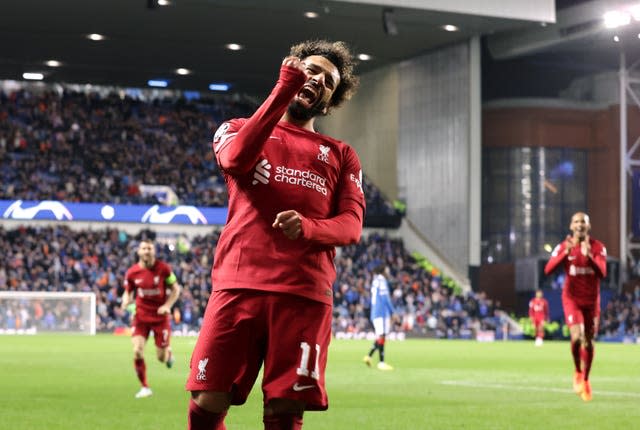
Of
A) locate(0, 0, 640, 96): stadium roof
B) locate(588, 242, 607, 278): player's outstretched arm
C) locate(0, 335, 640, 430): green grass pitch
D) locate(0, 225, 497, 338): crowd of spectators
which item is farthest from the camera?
locate(0, 225, 497, 338): crowd of spectators

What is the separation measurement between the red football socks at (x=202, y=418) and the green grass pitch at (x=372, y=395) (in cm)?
731

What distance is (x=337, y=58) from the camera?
594 centimetres

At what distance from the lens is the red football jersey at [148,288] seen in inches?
717

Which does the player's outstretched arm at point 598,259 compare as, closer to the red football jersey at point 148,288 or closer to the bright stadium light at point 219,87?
the red football jersey at point 148,288

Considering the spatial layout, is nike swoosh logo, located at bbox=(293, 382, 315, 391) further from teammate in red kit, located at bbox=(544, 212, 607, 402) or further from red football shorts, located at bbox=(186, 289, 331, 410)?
teammate in red kit, located at bbox=(544, 212, 607, 402)

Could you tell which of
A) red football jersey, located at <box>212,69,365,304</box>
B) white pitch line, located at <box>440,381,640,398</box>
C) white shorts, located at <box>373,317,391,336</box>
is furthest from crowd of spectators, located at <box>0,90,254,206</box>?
red football jersey, located at <box>212,69,365,304</box>

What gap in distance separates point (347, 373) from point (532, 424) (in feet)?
33.8

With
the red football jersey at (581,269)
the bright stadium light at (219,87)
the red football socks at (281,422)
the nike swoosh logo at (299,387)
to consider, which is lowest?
the red football socks at (281,422)

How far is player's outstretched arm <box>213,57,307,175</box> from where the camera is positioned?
515cm

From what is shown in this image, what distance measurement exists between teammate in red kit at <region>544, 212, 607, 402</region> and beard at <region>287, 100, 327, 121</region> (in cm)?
1143

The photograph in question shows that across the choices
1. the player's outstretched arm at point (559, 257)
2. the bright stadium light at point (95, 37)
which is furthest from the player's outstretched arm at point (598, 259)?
the bright stadium light at point (95, 37)

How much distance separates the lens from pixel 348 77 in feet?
19.9

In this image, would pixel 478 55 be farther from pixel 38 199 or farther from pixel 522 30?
pixel 38 199

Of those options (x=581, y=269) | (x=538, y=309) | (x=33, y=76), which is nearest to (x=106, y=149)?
(x=33, y=76)
